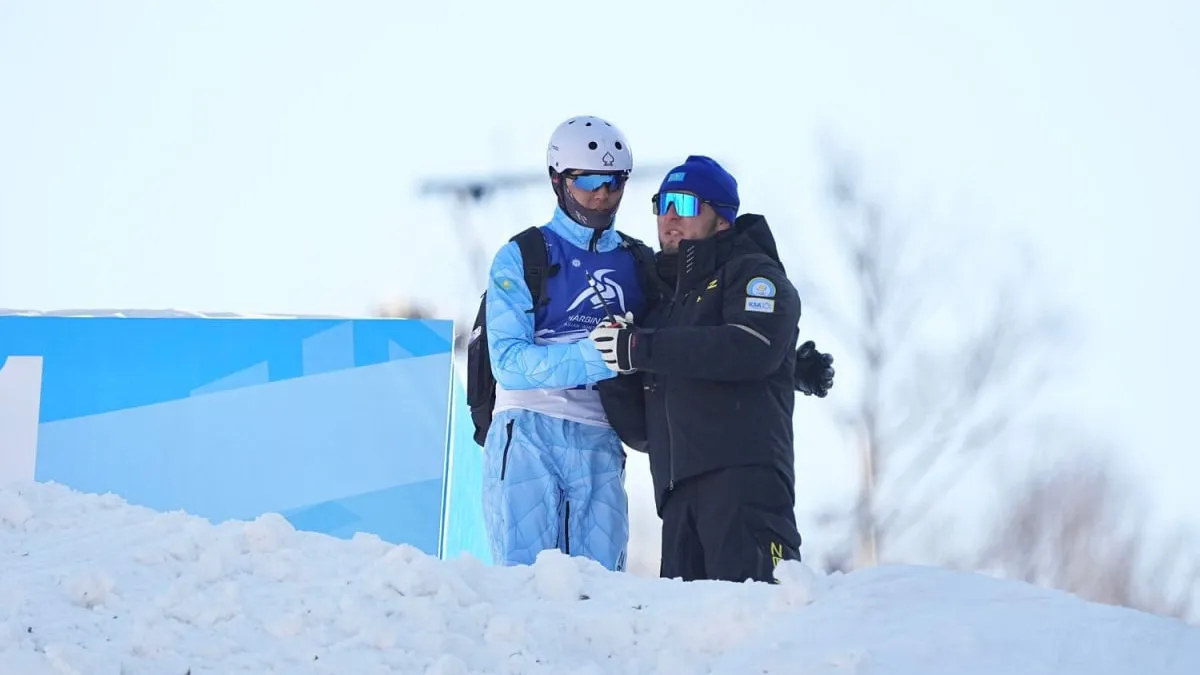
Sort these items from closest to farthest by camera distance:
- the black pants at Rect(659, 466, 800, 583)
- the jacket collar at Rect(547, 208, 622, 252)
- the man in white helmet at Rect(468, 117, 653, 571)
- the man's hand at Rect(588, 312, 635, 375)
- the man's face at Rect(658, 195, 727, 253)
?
the black pants at Rect(659, 466, 800, 583)
the man's hand at Rect(588, 312, 635, 375)
the man in white helmet at Rect(468, 117, 653, 571)
the man's face at Rect(658, 195, 727, 253)
the jacket collar at Rect(547, 208, 622, 252)

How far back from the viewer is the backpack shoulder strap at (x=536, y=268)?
442 cm

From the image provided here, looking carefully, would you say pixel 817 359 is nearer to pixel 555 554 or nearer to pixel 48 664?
pixel 555 554

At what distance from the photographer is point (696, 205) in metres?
4.38

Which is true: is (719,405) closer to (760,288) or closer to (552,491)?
(760,288)

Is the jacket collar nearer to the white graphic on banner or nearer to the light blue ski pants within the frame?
the light blue ski pants

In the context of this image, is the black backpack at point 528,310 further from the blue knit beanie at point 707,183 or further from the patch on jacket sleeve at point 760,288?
the patch on jacket sleeve at point 760,288

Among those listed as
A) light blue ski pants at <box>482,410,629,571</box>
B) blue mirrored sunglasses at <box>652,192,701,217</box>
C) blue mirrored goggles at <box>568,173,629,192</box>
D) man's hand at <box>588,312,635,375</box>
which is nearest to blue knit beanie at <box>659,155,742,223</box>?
blue mirrored sunglasses at <box>652,192,701,217</box>

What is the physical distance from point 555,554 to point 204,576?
78 cm

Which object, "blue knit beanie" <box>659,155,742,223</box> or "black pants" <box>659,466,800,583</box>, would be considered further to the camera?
"blue knit beanie" <box>659,155,742,223</box>

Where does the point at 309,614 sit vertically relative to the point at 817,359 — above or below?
below

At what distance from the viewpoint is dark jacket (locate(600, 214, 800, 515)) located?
13.1 feet

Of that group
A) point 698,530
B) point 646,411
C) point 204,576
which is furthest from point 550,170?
point 204,576

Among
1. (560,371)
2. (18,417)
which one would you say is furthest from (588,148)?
(18,417)

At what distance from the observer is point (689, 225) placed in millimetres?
4395
